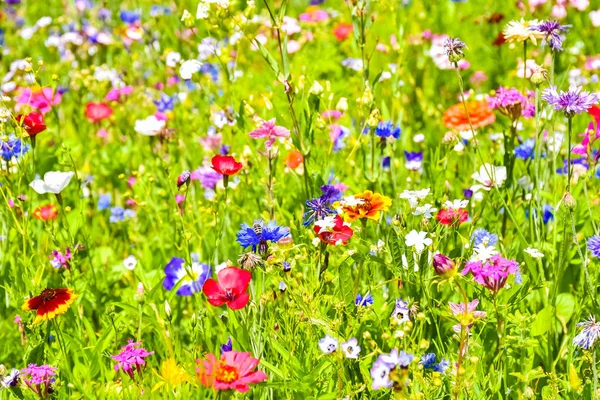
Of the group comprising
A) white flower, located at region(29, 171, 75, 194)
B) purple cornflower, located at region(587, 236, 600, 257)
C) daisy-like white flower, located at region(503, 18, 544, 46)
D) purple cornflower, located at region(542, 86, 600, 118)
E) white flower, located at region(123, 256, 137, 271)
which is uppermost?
daisy-like white flower, located at region(503, 18, 544, 46)

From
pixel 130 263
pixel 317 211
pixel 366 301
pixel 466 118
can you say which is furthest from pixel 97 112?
pixel 366 301

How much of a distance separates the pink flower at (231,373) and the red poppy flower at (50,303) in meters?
0.44

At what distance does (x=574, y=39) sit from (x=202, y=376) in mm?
3547

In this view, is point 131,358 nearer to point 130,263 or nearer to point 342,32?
point 130,263

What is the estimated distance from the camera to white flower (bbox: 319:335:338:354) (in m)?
1.56

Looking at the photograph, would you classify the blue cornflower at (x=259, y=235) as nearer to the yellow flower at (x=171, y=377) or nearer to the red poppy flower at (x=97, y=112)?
the yellow flower at (x=171, y=377)

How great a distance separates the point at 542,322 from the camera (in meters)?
1.90

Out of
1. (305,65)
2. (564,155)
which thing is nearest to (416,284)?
(564,155)

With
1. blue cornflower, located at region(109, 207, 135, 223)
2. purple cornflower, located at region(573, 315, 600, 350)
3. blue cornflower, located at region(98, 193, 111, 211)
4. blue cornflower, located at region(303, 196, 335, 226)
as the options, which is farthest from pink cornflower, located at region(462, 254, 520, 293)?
blue cornflower, located at region(98, 193, 111, 211)

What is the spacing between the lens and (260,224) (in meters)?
1.80

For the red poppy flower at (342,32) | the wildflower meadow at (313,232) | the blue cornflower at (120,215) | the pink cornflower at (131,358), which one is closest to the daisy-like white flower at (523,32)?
the wildflower meadow at (313,232)

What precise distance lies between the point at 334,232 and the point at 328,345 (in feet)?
0.87

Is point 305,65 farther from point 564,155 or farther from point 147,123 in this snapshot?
point 564,155

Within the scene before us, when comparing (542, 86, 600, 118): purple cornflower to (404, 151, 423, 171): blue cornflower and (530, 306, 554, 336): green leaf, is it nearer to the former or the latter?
(530, 306, 554, 336): green leaf
